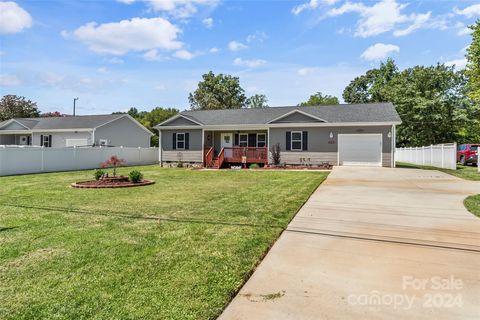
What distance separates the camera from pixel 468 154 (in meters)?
22.7

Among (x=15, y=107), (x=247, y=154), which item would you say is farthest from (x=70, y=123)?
(x=15, y=107)

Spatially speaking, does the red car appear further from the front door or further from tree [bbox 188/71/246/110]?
tree [bbox 188/71/246/110]

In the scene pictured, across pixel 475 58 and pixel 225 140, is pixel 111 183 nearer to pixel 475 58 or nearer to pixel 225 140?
pixel 225 140

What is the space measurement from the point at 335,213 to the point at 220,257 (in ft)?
10.7

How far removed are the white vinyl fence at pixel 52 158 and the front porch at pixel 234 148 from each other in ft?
21.9

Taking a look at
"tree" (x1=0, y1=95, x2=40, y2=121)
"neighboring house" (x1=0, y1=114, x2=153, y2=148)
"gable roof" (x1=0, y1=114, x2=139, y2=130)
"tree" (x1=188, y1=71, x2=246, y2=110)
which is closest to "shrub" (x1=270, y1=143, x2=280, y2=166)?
"neighboring house" (x1=0, y1=114, x2=153, y2=148)

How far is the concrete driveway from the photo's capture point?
268 cm

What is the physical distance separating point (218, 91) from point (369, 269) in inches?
1900

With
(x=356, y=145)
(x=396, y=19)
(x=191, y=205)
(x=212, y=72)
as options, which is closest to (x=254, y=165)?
(x=356, y=145)

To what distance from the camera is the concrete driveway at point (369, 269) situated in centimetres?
268

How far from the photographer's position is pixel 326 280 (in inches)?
128

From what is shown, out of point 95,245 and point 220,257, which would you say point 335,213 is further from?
point 95,245

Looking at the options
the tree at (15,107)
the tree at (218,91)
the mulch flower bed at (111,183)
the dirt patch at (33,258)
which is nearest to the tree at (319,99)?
the tree at (218,91)

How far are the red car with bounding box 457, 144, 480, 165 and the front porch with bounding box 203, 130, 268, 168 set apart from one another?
14.6m
